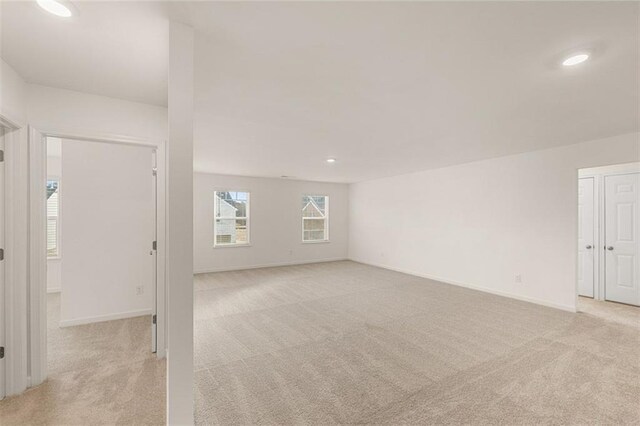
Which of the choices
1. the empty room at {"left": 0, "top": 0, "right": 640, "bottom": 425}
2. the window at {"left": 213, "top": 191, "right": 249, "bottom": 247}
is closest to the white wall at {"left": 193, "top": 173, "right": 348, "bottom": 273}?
the window at {"left": 213, "top": 191, "right": 249, "bottom": 247}

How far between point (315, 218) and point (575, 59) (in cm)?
677

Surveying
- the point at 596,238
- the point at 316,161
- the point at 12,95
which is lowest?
the point at 596,238

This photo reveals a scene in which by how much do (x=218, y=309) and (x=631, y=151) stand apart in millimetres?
5930

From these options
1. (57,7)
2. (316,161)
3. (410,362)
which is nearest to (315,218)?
(316,161)

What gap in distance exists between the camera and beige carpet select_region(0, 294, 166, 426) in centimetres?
187

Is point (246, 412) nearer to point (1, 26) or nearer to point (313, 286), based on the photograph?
point (1, 26)

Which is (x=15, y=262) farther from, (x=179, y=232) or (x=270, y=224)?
(x=270, y=224)

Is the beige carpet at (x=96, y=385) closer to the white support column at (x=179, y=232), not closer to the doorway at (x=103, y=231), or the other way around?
the doorway at (x=103, y=231)

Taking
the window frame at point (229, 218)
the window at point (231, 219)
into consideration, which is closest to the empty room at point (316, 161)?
the window frame at point (229, 218)

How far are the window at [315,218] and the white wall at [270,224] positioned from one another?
0.50ft

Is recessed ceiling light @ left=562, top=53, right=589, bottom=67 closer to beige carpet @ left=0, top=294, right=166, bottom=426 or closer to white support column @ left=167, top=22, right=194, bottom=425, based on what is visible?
white support column @ left=167, top=22, right=194, bottom=425

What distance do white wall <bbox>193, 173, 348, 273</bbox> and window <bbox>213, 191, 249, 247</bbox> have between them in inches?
5.9

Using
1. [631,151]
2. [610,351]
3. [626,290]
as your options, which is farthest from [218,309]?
[626,290]

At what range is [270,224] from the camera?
744 cm
